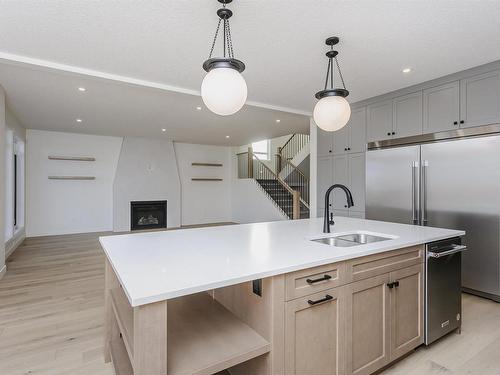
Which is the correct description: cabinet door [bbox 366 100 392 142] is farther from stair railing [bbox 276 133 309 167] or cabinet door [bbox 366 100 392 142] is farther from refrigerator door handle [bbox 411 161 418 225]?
stair railing [bbox 276 133 309 167]

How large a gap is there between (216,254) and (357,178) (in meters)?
3.53

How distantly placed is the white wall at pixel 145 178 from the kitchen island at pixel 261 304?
618 cm

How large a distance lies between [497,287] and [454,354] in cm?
144

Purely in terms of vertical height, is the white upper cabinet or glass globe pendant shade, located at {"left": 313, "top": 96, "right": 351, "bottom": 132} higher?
the white upper cabinet

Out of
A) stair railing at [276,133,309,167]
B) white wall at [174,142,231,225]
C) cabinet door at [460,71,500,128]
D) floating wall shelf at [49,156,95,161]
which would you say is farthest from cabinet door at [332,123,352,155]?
floating wall shelf at [49,156,95,161]

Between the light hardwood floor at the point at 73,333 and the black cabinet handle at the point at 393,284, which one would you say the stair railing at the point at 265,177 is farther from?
the black cabinet handle at the point at 393,284

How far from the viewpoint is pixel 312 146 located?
5320 mm

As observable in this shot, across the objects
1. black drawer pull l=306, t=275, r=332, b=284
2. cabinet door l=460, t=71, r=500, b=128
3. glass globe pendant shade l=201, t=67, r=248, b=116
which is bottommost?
black drawer pull l=306, t=275, r=332, b=284

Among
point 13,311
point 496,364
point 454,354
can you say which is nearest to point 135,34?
point 13,311

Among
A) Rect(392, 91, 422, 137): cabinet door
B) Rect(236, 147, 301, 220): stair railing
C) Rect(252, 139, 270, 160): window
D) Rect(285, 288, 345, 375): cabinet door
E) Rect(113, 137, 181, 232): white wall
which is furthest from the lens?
Rect(252, 139, 270, 160): window

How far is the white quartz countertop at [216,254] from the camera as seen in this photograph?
1084 mm

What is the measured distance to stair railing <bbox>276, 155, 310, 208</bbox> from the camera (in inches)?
320

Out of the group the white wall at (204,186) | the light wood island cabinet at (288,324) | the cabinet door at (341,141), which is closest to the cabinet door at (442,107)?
the cabinet door at (341,141)

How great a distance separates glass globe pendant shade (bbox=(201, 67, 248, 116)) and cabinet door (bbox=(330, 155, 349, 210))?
3339mm
